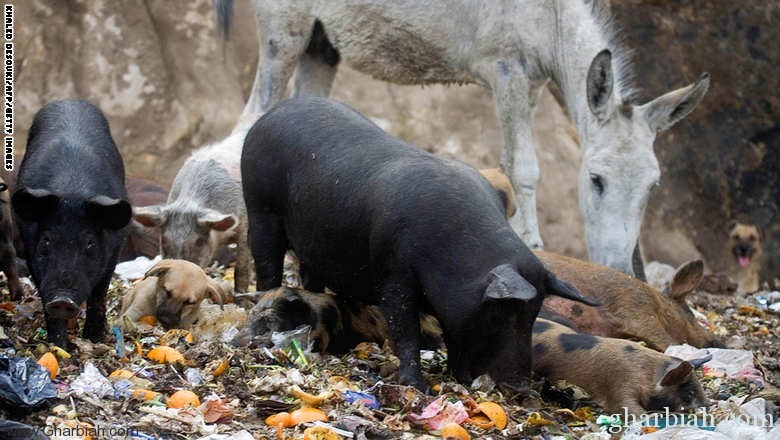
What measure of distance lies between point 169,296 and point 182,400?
1.71m

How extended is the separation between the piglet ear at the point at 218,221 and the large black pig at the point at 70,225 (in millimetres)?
2222

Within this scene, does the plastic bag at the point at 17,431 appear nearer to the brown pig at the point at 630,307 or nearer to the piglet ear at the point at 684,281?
the brown pig at the point at 630,307

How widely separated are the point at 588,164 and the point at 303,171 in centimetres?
353

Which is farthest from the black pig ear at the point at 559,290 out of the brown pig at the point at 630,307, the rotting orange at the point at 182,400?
the rotting orange at the point at 182,400

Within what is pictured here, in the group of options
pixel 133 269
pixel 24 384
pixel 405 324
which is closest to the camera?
pixel 24 384

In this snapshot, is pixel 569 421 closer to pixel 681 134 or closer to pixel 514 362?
pixel 514 362

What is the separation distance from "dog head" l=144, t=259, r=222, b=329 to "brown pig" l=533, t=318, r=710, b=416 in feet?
6.35

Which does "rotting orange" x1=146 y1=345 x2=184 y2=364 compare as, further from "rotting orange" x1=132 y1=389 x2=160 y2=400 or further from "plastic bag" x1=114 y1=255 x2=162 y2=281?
"plastic bag" x1=114 y1=255 x2=162 y2=281

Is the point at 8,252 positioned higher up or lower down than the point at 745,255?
higher up

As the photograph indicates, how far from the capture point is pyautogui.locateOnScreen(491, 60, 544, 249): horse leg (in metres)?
9.92

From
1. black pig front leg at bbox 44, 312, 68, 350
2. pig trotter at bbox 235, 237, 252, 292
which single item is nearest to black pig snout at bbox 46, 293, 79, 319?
black pig front leg at bbox 44, 312, 68, 350

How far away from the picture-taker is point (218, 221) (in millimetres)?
8805

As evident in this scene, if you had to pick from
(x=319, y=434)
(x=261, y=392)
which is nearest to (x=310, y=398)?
(x=261, y=392)

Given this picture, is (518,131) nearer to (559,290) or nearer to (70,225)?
(559,290)
